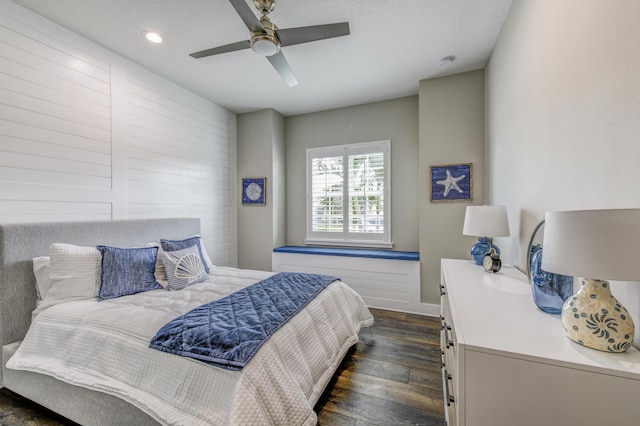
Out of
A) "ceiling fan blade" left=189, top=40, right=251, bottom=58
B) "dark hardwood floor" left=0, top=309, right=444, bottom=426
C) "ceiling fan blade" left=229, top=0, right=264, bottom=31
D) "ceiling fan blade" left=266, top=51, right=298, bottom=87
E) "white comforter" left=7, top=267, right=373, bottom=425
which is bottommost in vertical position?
"dark hardwood floor" left=0, top=309, right=444, bottom=426

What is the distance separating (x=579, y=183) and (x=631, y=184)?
30 centimetres

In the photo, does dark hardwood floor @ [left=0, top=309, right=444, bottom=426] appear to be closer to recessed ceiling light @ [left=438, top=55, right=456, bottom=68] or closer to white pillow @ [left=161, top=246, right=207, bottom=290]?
white pillow @ [left=161, top=246, right=207, bottom=290]

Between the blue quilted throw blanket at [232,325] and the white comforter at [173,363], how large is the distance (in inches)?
1.7

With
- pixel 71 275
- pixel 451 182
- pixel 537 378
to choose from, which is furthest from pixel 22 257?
pixel 451 182

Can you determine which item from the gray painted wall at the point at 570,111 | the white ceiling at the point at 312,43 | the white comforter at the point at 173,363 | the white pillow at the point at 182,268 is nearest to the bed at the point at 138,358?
the white comforter at the point at 173,363

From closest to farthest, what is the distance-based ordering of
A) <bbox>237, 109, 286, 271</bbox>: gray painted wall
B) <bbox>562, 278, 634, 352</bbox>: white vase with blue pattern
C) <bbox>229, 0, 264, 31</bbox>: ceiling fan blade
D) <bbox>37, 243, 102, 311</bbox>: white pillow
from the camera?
<bbox>562, 278, 634, 352</bbox>: white vase with blue pattern
<bbox>229, 0, 264, 31</bbox>: ceiling fan blade
<bbox>37, 243, 102, 311</bbox>: white pillow
<bbox>237, 109, 286, 271</bbox>: gray painted wall

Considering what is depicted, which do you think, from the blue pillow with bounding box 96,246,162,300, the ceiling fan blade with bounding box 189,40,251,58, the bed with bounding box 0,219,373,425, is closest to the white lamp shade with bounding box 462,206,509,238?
the bed with bounding box 0,219,373,425

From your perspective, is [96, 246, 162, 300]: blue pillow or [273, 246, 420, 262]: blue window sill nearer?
[96, 246, 162, 300]: blue pillow

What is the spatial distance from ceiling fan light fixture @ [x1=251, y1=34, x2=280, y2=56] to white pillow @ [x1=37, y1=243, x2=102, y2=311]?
1996mm

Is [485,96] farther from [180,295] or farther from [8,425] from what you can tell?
[8,425]

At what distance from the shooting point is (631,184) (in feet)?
2.69

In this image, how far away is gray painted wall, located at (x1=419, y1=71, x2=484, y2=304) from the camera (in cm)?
296

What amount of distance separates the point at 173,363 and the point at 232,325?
1.02ft

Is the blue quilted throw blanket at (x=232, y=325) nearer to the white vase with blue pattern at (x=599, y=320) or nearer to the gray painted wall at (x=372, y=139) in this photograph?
the white vase with blue pattern at (x=599, y=320)
